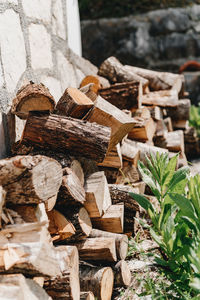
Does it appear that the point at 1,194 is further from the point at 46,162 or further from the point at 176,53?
the point at 176,53

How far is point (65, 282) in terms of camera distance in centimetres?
141

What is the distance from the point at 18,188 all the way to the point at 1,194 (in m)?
0.08

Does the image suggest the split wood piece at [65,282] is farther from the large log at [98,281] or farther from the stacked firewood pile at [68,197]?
the large log at [98,281]

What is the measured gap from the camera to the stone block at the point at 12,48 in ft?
6.15

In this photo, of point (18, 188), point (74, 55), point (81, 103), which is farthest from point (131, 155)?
point (18, 188)

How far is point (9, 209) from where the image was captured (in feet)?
4.73

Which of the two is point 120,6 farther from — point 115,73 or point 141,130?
point 141,130

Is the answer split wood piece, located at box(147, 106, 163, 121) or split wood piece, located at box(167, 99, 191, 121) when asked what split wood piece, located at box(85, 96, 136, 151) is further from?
split wood piece, located at box(167, 99, 191, 121)

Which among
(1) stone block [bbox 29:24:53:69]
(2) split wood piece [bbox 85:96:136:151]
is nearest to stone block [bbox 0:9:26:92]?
(1) stone block [bbox 29:24:53:69]

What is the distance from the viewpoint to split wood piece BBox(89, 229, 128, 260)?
1813 mm

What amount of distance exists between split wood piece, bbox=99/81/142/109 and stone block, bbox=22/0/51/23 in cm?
68

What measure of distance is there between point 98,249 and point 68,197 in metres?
0.29

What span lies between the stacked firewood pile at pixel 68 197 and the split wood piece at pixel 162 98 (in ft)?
1.69

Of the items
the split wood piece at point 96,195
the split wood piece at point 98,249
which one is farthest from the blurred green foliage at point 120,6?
the split wood piece at point 98,249
